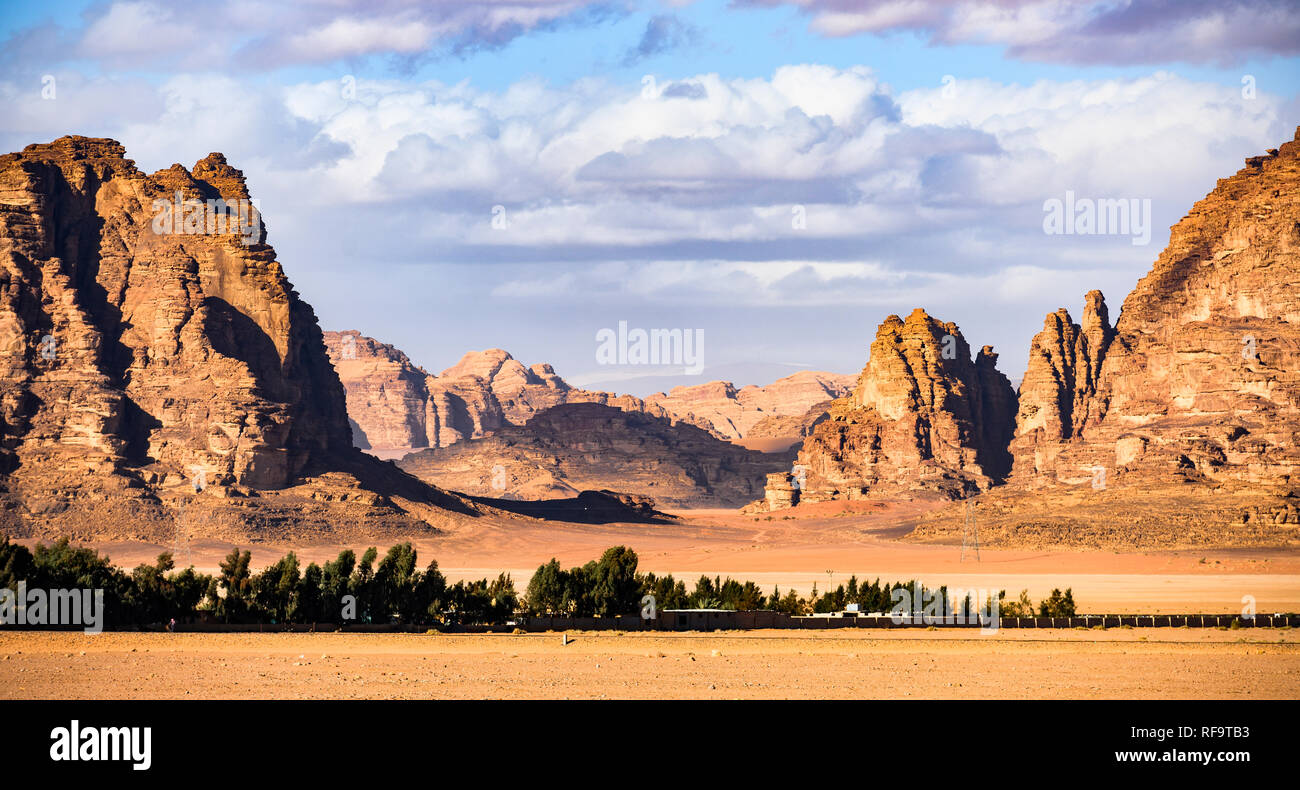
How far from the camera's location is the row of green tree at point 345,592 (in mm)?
81250

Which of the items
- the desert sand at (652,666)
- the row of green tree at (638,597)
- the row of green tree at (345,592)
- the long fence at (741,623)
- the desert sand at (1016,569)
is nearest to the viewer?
the desert sand at (652,666)

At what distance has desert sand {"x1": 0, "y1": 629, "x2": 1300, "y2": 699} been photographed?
5216 centimetres

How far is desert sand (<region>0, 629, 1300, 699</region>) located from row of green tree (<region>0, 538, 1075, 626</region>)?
19.1 feet

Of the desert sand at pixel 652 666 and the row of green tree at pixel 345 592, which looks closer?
the desert sand at pixel 652 666

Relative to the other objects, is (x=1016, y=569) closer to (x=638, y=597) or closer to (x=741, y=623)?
(x=638, y=597)

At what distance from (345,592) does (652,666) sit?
91.7ft

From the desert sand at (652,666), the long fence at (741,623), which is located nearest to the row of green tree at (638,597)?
the long fence at (741,623)

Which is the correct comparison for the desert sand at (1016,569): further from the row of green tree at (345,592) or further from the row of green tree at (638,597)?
the row of green tree at (345,592)

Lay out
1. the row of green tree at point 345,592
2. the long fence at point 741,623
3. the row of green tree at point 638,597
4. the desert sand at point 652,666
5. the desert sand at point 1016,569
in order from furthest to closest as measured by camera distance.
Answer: the desert sand at point 1016,569, the row of green tree at point 638,597, the row of green tree at point 345,592, the long fence at point 741,623, the desert sand at point 652,666

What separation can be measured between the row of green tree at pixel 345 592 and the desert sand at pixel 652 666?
19.1 feet

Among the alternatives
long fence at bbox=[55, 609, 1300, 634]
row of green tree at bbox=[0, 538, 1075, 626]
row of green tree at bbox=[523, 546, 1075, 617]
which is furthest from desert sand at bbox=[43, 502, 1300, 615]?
row of green tree at bbox=[0, 538, 1075, 626]

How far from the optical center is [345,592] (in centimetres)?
8338

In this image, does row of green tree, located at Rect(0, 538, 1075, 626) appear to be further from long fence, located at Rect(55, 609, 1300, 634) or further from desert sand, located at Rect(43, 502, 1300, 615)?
desert sand, located at Rect(43, 502, 1300, 615)
